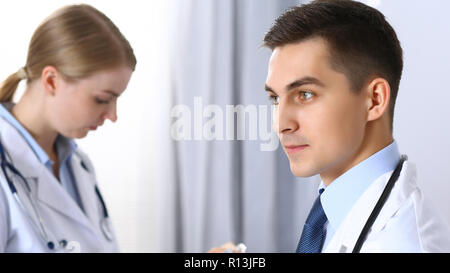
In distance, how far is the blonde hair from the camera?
852 millimetres

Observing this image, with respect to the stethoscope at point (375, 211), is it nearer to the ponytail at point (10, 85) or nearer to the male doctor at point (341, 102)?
the male doctor at point (341, 102)

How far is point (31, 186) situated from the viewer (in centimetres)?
87

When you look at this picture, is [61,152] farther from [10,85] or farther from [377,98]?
[377,98]

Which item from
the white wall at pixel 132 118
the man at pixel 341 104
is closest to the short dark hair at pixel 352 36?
the man at pixel 341 104

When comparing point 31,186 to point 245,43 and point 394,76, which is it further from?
point 394,76

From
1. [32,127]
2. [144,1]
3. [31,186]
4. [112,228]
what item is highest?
[144,1]

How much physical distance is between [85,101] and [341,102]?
0.49 m

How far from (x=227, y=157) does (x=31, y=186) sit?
1.26 feet

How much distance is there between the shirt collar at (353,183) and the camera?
2.19ft

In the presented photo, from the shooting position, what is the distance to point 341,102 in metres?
0.67

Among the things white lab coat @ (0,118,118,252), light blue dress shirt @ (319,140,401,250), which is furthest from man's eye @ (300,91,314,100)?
white lab coat @ (0,118,118,252)

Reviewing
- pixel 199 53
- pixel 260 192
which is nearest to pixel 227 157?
pixel 260 192

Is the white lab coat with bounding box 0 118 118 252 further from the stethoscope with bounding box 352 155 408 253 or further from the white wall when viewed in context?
the stethoscope with bounding box 352 155 408 253

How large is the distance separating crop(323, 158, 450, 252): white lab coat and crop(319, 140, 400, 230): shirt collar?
2 cm
